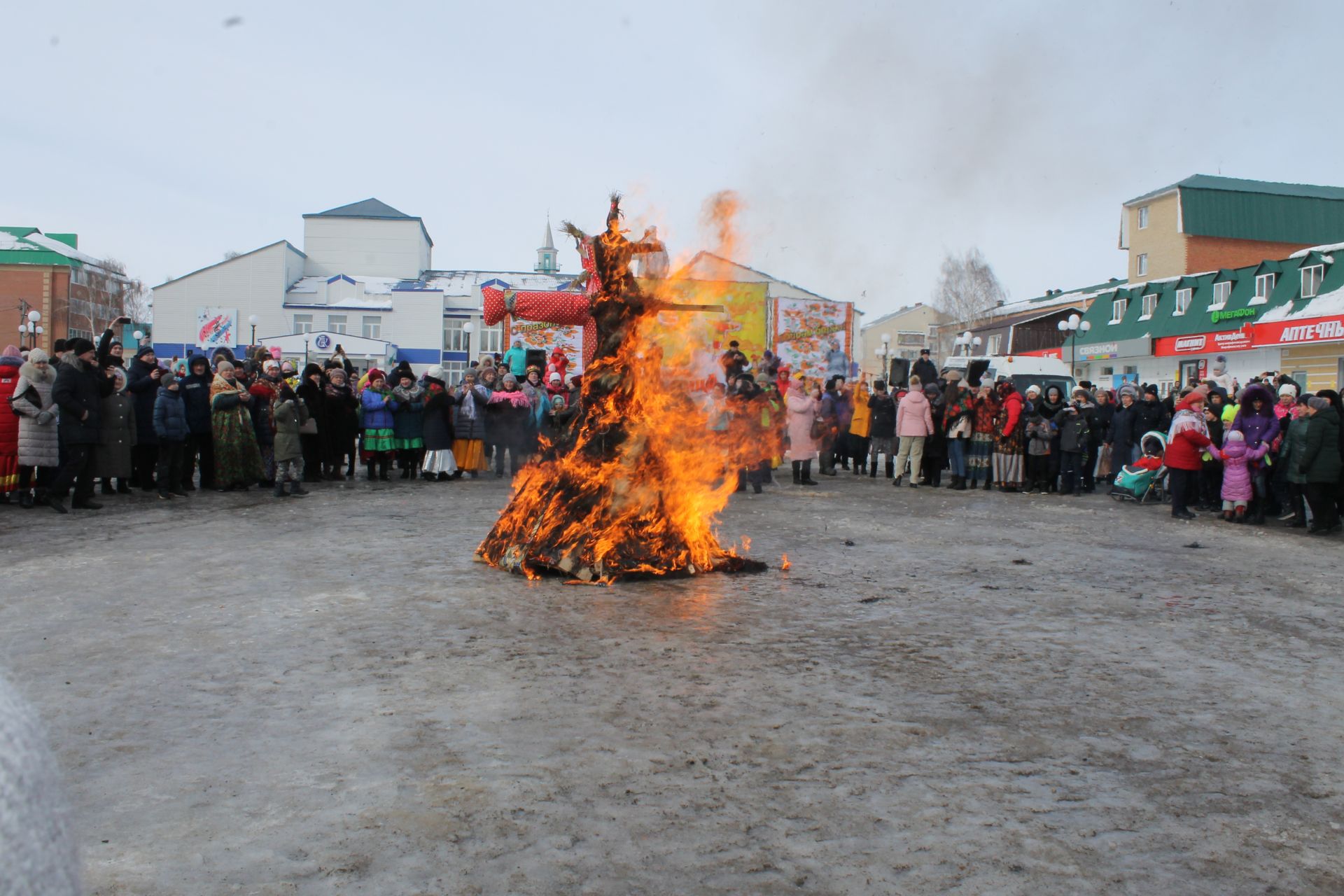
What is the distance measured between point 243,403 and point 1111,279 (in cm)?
5607

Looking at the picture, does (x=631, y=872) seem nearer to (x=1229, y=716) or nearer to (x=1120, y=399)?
(x=1229, y=716)

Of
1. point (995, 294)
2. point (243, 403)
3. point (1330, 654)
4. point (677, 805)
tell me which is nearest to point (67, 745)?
point (677, 805)

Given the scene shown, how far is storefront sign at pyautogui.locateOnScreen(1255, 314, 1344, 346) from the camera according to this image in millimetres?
28562

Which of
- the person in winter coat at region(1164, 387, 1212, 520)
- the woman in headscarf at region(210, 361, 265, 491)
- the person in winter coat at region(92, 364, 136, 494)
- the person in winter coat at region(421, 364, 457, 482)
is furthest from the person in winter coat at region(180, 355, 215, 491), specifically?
the person in winter coat at region(1164, 387, 1212, 520)

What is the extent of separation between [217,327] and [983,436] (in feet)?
141

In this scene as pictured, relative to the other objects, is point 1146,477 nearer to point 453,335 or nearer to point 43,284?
point 453,335

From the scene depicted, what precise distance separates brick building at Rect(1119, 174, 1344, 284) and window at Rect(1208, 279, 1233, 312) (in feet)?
39.8

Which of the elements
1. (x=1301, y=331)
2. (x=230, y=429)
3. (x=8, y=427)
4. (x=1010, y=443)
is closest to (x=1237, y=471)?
(x=1010, y=443)

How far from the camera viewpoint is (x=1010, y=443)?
54.9 ft

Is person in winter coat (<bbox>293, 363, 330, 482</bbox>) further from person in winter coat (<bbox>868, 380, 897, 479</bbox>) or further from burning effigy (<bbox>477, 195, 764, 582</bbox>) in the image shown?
person in winter coat (<bbox>868, 380, 897, 479</bbox>)

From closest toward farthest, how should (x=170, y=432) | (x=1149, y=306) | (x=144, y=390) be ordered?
(x=170, y=432) → (x=144, y=390) → (x=1149, y=306)

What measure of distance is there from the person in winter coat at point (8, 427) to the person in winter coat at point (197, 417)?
6.28ft

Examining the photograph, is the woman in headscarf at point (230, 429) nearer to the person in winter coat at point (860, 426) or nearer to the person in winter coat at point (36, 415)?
the person in winter coat at point (36, 415)

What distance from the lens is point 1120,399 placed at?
17109mm
